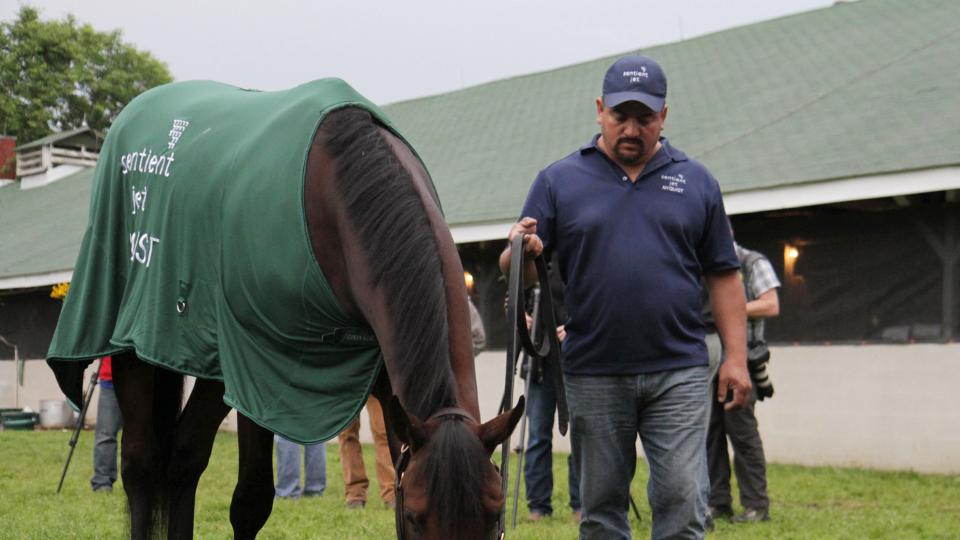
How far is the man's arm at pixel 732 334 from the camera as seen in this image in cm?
437

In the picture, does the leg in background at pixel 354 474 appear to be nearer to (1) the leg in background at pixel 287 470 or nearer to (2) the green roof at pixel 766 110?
(1) the leg in background at pixel 287 470

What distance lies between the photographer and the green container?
59.1ft

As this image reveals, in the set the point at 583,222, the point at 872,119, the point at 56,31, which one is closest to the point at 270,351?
the point at 583,222

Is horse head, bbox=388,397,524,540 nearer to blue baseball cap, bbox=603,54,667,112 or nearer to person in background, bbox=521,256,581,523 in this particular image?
blue baseball cap, bbox=603,54,667,112

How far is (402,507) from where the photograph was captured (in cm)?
327

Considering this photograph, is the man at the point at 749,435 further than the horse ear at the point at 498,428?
Yes

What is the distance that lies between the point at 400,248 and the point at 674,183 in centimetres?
115

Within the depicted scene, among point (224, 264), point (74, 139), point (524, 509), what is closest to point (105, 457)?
point (524, 509)

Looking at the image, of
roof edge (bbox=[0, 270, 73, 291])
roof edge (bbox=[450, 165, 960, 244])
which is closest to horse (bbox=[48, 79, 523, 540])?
roof edge (bbox=[450, 165, 960, 244])

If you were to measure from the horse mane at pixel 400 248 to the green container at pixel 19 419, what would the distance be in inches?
610

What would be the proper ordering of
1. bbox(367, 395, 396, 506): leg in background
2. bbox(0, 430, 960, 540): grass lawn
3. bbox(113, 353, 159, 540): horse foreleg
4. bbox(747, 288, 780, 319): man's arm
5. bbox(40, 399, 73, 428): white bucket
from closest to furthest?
bbox(113, 353, 159, 540): horse foreleg, bbox(0, 430, 960, 540): grass lawn, bbox(747, 288, 780, 319): man's arm, bbox(367, 395, 396, 506): leg in background, bbox(40, 399, 73, 428): white bucket

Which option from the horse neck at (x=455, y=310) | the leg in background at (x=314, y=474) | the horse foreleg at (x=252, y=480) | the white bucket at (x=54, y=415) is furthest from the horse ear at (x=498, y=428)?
the white bucket at (x=54, y=415)

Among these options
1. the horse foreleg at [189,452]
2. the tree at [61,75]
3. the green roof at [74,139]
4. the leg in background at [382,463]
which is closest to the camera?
the horse foreleg at [189,452]

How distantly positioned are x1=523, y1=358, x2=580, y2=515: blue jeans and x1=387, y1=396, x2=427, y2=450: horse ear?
4677 millimetres
